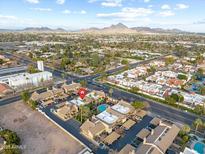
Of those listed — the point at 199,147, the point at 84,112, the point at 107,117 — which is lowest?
the point at 199,147

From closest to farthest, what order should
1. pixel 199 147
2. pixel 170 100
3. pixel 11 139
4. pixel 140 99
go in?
pixel 11 139 → pixel 199 147 → pixel 170 100 → pixel 140 99

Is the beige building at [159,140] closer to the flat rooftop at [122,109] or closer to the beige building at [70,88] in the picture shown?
the flat rooftop at [122,109]

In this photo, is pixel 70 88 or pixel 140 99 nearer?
pixel 140 99

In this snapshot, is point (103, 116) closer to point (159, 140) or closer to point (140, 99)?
point (159, 140)

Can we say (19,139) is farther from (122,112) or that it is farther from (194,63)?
(194,63)

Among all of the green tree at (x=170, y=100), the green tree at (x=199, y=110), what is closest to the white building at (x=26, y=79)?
the green tree at (x=170, y=100)

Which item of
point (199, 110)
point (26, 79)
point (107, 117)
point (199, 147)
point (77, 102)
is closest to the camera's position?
point (199, 147)

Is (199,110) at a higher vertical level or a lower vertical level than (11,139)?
higher

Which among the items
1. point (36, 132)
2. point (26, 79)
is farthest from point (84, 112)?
point (26, 79)

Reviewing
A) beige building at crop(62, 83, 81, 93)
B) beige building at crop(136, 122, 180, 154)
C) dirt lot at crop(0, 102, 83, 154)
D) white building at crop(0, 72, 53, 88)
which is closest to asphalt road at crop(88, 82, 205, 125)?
beige building at crop(136, 122, 180, 154)
